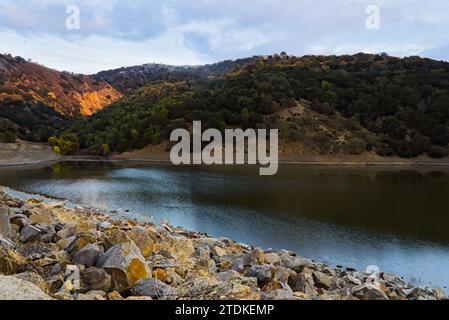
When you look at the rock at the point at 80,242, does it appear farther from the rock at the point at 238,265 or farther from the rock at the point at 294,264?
the rock at the point at 294,264

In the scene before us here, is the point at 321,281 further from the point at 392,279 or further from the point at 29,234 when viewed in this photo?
the point at 29,234

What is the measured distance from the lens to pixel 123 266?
5.83 meters

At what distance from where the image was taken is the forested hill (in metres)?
65.9

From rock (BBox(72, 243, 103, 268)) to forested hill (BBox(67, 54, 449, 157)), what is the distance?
59.8 meters

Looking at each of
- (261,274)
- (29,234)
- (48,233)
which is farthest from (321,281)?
(29,234)

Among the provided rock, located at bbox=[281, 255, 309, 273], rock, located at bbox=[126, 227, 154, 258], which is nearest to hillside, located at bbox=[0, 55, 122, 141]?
rock, located at bbox=[281, 255, 309, 273]

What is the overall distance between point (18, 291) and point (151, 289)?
2.01 meters

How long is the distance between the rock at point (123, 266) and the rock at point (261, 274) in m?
2.56

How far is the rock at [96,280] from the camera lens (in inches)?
217

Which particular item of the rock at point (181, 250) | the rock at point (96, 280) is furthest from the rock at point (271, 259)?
the rock at point (96, 280)
